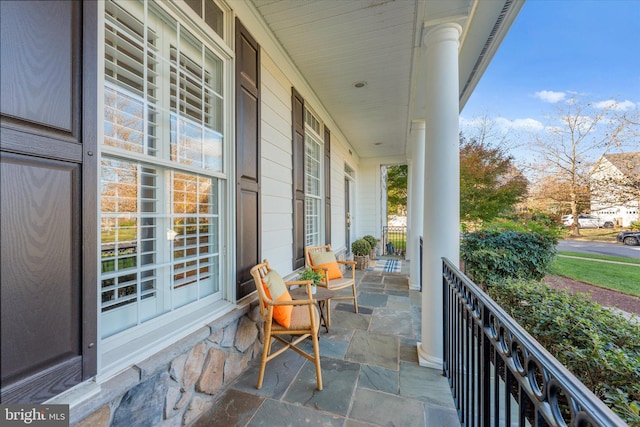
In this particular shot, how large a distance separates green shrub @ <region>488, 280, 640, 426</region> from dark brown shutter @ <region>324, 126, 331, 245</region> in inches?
121

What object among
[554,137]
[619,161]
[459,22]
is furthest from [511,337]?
[554,137]

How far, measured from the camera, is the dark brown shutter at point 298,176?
3.25 metres

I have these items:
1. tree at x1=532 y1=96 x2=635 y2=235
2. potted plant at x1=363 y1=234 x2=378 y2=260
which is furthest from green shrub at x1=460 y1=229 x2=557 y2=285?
tree at x1=532 y1=96 x2=635 y2=235

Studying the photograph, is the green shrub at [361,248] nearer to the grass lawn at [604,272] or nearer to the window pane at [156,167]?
the grass lawn at [604,272]

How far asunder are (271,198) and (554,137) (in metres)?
8.96

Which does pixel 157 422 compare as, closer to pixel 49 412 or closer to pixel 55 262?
pixel 49 412

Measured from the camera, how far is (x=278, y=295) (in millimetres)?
2037

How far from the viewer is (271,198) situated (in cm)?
269

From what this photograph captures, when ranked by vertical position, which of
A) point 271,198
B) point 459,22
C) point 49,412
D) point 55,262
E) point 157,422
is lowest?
point 157,422

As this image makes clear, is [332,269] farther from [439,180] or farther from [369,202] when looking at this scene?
[369,202]

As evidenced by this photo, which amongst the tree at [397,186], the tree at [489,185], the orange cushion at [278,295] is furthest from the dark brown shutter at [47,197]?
the tree at [397,186]

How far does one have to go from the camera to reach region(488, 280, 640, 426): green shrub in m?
1.20

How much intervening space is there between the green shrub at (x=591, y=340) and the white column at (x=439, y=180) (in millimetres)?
700

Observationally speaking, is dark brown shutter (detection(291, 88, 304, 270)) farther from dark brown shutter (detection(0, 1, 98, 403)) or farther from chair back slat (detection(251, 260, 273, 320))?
dark brown shutter (detection(0, 1, 98, 403))
